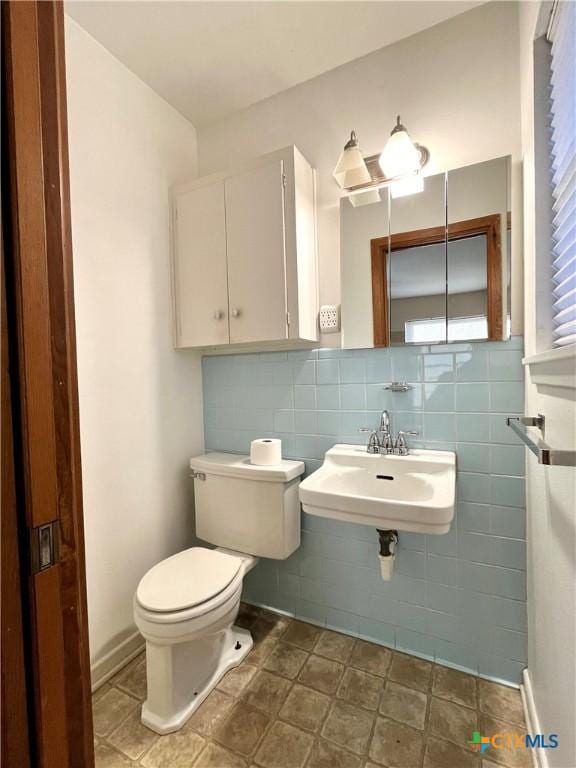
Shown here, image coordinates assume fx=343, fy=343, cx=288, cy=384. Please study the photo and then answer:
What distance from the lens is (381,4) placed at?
1261mm

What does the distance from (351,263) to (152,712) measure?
6.13 feet

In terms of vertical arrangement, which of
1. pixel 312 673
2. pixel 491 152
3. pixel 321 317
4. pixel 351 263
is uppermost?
pixel 491 152

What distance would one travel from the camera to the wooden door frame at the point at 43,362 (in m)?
0.47

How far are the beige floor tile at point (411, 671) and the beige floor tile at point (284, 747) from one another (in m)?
0.42

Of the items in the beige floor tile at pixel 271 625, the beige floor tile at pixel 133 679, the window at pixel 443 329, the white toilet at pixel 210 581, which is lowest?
the beige floor tile at pixel 133 679

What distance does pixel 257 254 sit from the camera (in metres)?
1.51

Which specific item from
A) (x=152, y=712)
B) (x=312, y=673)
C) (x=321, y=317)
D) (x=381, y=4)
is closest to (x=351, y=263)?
(x=321, y=317)

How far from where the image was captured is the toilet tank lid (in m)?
1.48

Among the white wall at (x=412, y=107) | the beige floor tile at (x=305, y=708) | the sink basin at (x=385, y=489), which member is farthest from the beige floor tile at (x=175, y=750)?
the white wall at (x=412, y=107)

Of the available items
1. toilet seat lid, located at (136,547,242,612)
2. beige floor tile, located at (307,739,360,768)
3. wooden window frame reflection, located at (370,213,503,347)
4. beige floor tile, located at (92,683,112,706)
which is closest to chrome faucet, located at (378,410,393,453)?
wooden window frame reflection, located at (370,213,503,347)

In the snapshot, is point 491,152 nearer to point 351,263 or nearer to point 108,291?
point 351,263

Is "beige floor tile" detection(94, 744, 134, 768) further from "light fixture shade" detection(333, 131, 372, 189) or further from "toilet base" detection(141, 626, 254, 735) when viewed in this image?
"light fixture shade" detection(333, 131, 372, 189)

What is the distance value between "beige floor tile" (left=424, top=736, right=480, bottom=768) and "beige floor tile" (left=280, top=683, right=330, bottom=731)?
1.11 feet

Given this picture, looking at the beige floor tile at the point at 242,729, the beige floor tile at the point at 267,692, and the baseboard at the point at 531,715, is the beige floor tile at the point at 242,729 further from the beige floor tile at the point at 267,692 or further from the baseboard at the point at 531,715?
the baseboard at the point at 531,715
